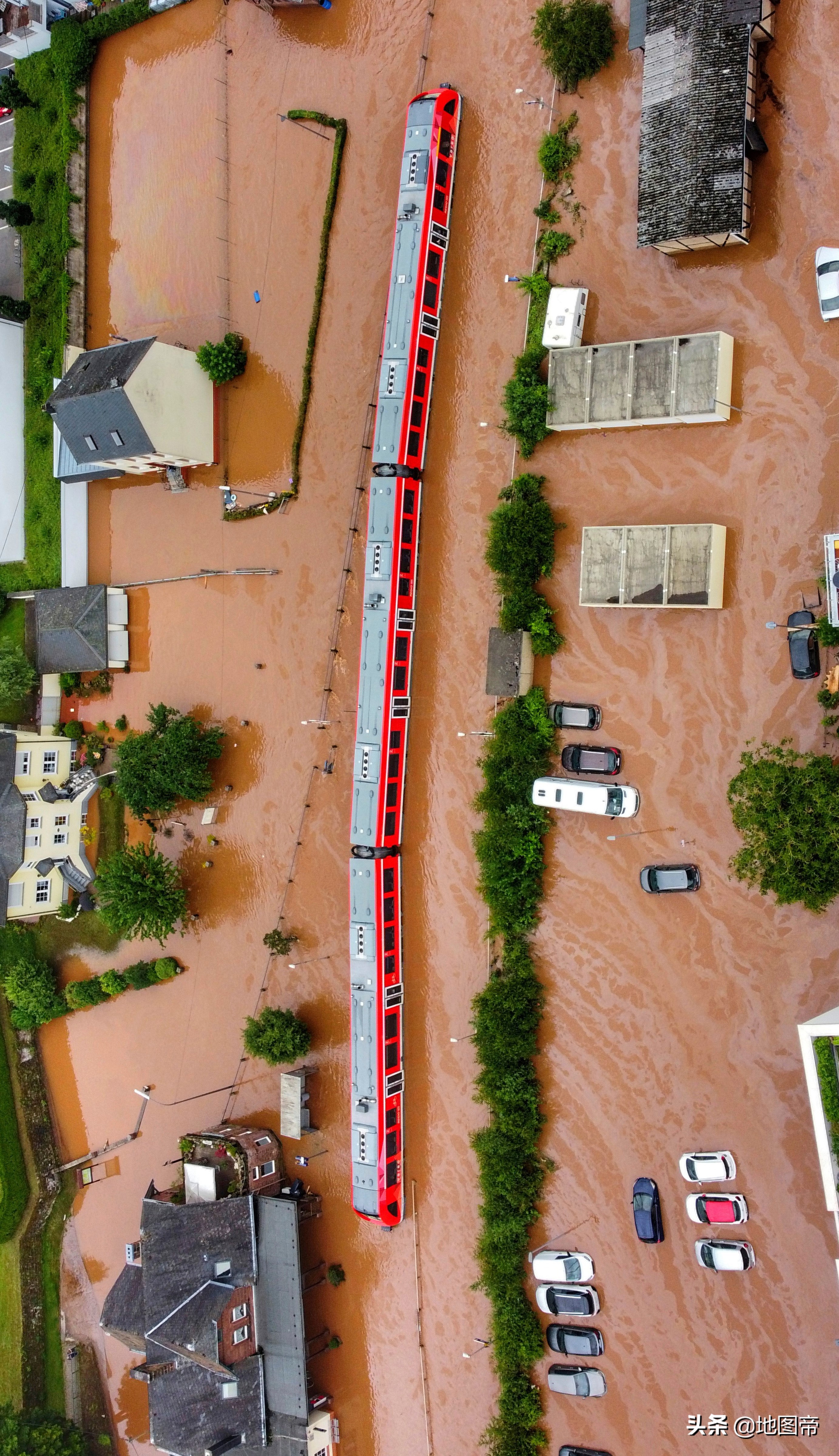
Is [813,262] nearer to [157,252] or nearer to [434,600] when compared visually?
[434,600]

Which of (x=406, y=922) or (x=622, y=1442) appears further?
(x=406, y=922)

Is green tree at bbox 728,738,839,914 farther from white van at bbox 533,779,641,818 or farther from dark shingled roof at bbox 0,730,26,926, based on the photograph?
dark shingled roof at bbox 0,730,26,926

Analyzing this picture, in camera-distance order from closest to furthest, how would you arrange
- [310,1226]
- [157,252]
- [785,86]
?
[785,86]
[310,1226]
[157,252]

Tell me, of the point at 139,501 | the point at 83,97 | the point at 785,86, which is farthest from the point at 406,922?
the point at 83,97

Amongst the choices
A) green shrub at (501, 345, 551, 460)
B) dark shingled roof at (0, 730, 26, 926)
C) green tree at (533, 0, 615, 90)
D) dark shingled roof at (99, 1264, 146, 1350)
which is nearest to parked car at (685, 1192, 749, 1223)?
dark shingled roof at (99, 1264, 146, 1350)

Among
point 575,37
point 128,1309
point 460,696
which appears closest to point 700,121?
point 575,37

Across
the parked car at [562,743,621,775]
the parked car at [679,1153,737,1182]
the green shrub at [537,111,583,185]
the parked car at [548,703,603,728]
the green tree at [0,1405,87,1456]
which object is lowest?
the green tree at [0,1405,87,1456]
